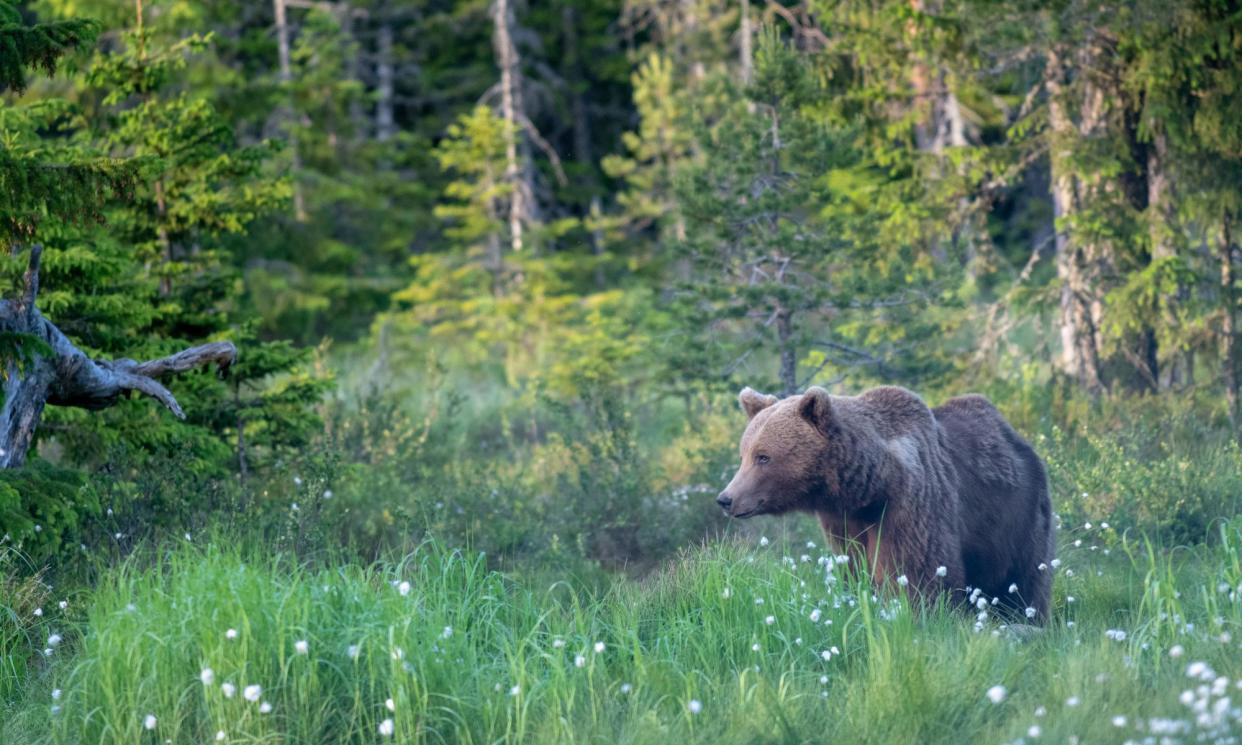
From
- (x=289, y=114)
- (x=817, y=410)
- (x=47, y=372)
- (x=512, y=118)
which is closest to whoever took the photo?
(x=817, y=410)

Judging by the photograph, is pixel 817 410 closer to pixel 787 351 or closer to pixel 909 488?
pixel 909 488

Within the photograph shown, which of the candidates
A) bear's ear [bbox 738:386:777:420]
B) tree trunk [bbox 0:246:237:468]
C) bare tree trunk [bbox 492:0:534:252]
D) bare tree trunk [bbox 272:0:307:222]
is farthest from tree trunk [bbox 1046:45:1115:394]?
bare tree trunk [bbox 272:0:307:222]

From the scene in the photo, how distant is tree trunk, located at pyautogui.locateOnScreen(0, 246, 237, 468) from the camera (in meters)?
6.41

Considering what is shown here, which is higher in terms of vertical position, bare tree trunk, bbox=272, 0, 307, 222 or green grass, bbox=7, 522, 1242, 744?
bare tree trunk, bbox=272, 0, 307, 222

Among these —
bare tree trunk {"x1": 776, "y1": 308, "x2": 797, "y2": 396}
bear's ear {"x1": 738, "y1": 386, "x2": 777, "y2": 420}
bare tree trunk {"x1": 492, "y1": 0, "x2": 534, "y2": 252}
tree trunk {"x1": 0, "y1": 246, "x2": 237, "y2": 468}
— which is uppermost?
bare tree trunk {"x1": 492, "y1": 0, "x2": 534, "y2": 252}

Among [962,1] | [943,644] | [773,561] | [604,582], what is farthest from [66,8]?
[943,644]

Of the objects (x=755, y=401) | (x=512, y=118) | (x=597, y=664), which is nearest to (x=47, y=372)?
(x=597, y=664)

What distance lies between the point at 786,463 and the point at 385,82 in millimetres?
22196

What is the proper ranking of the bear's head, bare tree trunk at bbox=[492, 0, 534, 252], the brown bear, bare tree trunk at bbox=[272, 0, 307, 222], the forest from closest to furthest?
the forest, the brown bear, the bear's head, bare tree trunk at bbox=[272, 0, 307, 222], bare tree trunk at bbox=[492, 0, 534, 252]

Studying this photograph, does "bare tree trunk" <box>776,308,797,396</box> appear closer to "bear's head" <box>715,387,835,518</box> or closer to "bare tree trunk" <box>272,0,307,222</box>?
"bear's head" <box>715,387,835,518</box>

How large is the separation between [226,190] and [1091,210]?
22.8 feet

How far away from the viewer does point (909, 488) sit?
6355 millimetres

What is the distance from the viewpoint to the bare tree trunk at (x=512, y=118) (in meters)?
21.7

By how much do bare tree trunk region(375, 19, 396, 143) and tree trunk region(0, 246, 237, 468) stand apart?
60.7ft
